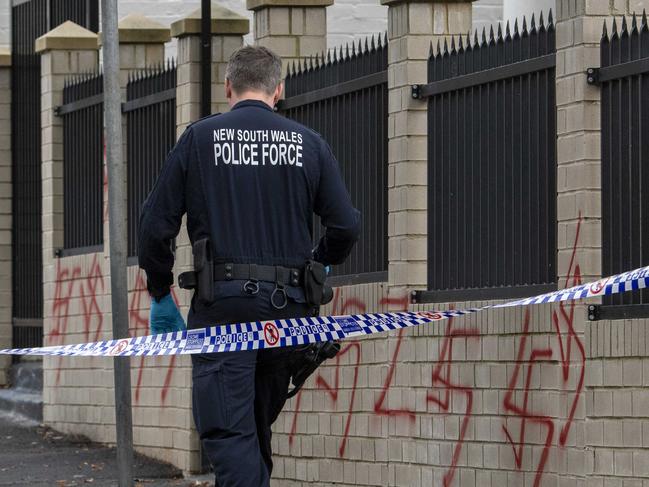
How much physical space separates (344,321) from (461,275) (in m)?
1.65

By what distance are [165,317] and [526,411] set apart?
197 cm

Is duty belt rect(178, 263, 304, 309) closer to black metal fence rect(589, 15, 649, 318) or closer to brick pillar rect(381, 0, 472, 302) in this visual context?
black metal fence rect(589, 15, 649, 318)

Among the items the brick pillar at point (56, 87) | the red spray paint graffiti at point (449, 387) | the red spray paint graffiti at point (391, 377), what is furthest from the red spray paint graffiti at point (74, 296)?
the red spray paint graffiti at point (449, 387)

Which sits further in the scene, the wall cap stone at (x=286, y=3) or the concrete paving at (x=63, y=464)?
the concrete paving at (x=63, y=464)

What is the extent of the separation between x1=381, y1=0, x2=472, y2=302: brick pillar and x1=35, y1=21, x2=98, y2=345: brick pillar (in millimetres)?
4951

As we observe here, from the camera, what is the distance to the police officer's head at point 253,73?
6941mm

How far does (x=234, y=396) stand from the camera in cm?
665

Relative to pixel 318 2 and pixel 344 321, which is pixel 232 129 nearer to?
pixel 344 321

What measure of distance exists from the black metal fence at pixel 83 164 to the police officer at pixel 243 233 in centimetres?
643

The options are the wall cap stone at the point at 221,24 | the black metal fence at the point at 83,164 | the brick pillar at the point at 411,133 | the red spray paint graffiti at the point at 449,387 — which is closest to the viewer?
the red spray paint graffiti at the point at 449,387

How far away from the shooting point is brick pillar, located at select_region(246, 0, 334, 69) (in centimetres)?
1091

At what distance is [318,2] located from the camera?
11.0 metres

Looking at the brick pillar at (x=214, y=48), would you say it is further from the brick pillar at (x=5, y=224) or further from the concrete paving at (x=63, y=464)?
the brick pillar at (x=5, y=224)

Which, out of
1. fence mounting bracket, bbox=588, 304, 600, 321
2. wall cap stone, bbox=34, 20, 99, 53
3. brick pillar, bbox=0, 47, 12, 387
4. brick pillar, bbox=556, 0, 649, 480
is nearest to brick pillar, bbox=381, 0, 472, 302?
brick pillar, bbox=556, 0, 649, 480
